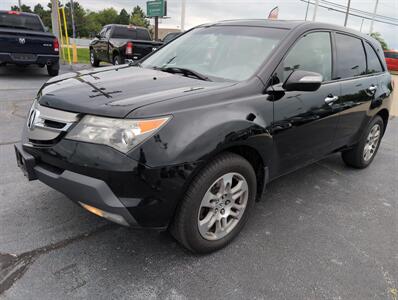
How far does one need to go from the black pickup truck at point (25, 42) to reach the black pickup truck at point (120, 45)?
271cm

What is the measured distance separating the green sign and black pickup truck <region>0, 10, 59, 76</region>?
1274cm

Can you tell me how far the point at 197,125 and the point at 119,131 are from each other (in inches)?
19.5

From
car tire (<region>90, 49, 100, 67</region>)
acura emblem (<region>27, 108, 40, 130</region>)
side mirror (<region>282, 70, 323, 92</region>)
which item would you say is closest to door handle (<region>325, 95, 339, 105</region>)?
side mirror (<region>282, 70, 323, 92</region>)

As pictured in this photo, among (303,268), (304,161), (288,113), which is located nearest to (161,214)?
(303,268)

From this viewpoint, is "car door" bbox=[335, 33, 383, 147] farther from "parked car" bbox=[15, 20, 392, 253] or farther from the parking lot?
the parking lot

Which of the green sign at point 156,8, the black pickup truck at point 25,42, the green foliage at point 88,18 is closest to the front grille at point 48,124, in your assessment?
the black pickup truck at point 25,42

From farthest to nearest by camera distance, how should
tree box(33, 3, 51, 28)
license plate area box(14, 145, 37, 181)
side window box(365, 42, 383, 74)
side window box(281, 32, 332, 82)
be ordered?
tree box(33, 3, 51, 28)
side window box(365, 42, 383, 74)
side window box(281, 32, 332, 82)
license plate area box(14, 145, 37, 181)

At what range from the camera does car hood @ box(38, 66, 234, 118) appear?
2.21 meters

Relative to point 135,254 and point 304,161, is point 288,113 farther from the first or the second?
point 135,254

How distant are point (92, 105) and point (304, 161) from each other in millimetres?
2137

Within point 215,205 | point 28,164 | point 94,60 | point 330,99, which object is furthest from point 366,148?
point 94,60

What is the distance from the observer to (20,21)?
1018 centimetres

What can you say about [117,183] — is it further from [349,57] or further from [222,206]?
[349,57]

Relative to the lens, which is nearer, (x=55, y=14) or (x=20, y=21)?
(x=20, y=21)
